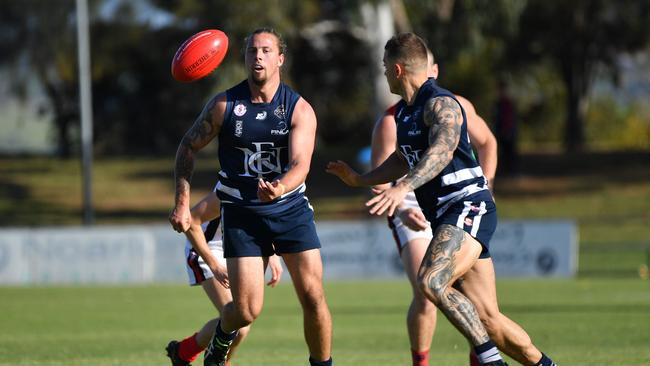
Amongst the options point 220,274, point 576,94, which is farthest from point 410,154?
point 576,94

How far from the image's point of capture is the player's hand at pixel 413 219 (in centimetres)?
880

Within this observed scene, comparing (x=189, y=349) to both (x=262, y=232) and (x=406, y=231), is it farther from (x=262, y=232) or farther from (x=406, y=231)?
(x=406, y=231)

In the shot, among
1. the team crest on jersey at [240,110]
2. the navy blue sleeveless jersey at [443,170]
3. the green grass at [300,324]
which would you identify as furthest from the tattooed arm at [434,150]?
the green grass at [300,324]

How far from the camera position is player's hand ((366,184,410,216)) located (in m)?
6.76

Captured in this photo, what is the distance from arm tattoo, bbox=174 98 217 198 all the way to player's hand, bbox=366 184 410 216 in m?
1.55

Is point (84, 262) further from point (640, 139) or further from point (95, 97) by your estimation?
point (640, 139)

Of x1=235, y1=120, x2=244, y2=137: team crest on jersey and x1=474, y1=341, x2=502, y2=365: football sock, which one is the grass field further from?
x1=235, y1=120, x2=244, y2=137: team crest on jersey

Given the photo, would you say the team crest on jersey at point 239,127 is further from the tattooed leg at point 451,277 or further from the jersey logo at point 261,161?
the tattooed leg at point 451,277

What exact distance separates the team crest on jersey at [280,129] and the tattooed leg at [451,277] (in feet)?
4.14

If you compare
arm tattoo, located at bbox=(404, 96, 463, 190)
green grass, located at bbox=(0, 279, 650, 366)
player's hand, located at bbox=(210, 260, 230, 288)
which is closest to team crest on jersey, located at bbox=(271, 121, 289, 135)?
arm tattoo, located at bbox=(404, 96, 463, 190)

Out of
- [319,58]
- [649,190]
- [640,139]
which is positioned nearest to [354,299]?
[649,190]

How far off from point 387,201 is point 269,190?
2.99 ft

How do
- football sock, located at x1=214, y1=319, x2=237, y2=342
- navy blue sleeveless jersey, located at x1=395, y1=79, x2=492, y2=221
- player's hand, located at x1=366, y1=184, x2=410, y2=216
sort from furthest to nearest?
football sock, located at x1=214, y1=319, x2=237, y2=342 → navy blue sleeveless jersey, located at x1=395, y1=79, x2=492, y2=221 → player's hand, located at x1=366, y1=184, x2=410, y2=216

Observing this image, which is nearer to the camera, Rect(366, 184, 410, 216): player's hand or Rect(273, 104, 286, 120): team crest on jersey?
Rect(366, 184, 410, 216): player's hand
